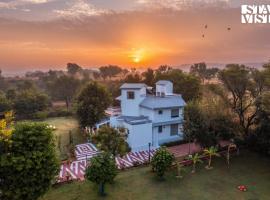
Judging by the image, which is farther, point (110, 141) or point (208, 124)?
point (208, 124)

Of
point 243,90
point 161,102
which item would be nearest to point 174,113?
point 161,102

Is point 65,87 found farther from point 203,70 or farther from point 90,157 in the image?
point 203,70

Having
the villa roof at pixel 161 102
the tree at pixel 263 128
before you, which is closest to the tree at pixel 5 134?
the villa roof at pixel 161 102

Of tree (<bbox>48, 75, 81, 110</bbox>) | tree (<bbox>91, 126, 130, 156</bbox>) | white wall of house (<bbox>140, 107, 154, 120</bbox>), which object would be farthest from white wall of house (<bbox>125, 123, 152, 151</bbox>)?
tree (<bbox>48, 75, 81, 110</bbox>)

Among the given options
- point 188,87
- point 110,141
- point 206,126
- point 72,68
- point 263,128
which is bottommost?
point 110,141

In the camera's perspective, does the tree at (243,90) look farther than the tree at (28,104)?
No

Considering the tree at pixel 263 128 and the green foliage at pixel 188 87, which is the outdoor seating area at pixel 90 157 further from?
the green foliage at pixel 188 87

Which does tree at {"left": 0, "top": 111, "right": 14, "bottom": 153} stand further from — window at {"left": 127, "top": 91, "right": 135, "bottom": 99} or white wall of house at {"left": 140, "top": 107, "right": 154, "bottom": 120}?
window at {"left": 127, "top": 91, "right": 135, "bottom": 99}
